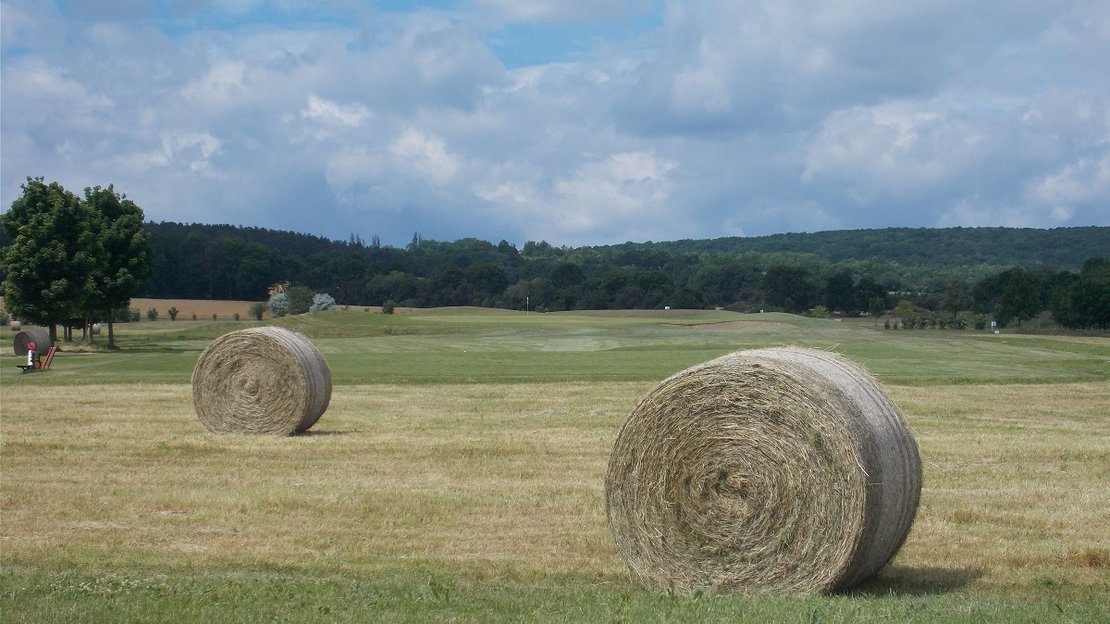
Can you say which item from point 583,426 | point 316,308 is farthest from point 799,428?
point 316,308

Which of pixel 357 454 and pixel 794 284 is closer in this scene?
pixel 357 454

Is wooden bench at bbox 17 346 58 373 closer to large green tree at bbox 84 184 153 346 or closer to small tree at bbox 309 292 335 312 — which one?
large green tree at bbox 84 184 153 346

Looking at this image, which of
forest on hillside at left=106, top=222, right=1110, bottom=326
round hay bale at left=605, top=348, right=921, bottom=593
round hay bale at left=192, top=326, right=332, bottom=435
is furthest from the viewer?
forest on hillside at left=106, top=222, right=1110, bottom=326

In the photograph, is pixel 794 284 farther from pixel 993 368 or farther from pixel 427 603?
pixel 427 603

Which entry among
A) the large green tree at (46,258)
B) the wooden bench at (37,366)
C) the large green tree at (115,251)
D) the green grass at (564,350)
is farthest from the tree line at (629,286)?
the wooden bench at (37,366)

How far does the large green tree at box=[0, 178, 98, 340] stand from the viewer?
51.9 metres

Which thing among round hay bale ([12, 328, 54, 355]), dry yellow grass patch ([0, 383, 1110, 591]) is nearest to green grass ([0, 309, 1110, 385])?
round hay bale ([12, 328, 54, 355])

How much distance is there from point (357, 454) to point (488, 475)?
2942mm

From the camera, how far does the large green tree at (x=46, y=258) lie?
170 ft

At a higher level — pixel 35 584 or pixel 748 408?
pixel 748 408

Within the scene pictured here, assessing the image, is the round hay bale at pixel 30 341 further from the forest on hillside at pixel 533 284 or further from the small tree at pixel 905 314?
the forest on hillside at pixel 533 284

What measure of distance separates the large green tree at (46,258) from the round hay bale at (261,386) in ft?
109

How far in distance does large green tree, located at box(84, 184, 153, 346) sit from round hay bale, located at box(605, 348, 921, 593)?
4796cm

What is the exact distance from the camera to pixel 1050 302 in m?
97.4
